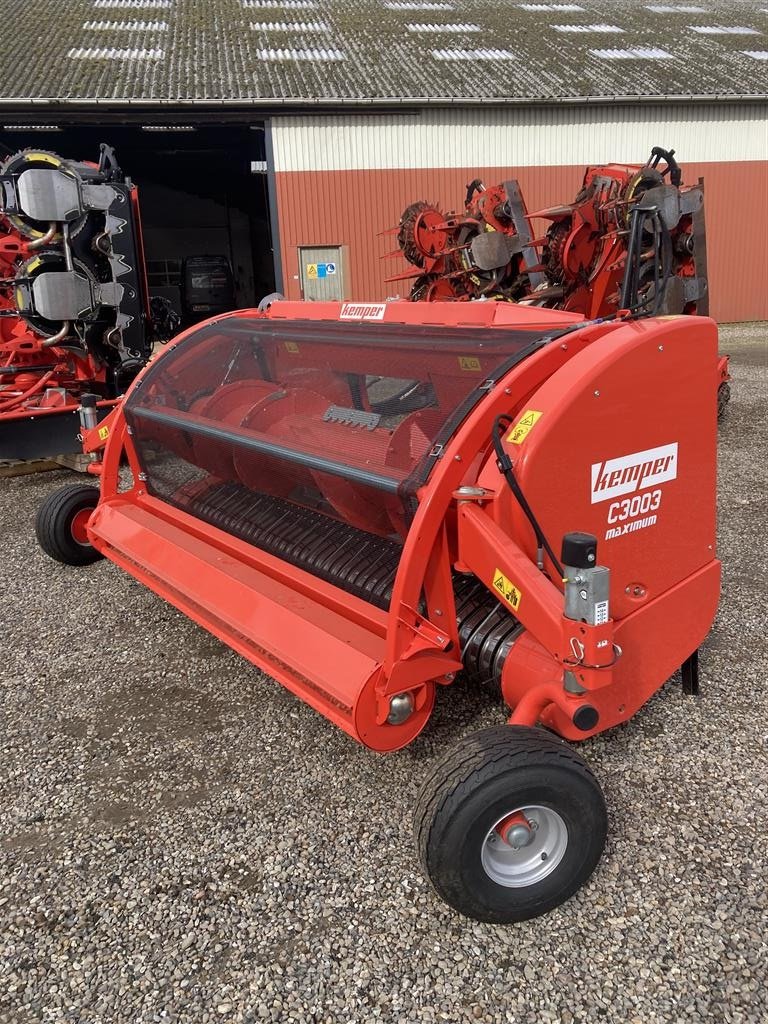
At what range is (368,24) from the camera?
17.3 meters

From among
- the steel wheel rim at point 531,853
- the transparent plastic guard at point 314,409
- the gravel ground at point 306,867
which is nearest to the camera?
the gravel ground at point 306,867

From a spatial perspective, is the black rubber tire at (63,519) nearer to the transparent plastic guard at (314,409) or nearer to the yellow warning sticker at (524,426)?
the transparent plastic guard at (314,409)

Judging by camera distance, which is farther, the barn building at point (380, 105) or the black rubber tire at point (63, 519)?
the barn building at point (380, 105)

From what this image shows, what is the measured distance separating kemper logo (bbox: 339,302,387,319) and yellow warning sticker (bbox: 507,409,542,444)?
3.55ft

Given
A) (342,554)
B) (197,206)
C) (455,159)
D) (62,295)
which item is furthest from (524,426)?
(197,206)

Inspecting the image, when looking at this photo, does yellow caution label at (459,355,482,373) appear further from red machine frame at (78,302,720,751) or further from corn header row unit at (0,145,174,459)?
corn header row unit at (0,145,174,459)

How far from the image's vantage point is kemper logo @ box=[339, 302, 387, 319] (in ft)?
10.3

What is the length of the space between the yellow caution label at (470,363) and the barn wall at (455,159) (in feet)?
41.4

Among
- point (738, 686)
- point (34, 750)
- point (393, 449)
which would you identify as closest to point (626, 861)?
point (738, 686)

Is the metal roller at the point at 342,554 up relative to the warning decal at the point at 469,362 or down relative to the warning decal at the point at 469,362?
down

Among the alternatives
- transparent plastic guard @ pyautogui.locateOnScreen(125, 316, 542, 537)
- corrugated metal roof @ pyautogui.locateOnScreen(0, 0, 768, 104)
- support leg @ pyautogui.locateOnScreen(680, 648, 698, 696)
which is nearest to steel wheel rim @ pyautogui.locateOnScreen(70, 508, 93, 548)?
transparent plastic guard @ pyautogui.locateOnScreen(125, 316, 542, 537)

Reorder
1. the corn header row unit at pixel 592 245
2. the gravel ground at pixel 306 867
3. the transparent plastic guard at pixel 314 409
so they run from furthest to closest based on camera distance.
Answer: the corn header row unit at pixel 592 245 < the transparent plastic guard at pixel 314 409 < the gravel ground at pixel 306 867

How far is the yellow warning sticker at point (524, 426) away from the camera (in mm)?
2180

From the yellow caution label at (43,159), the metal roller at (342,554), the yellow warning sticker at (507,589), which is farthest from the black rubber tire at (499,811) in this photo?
the yellow caution label at (43,159)
